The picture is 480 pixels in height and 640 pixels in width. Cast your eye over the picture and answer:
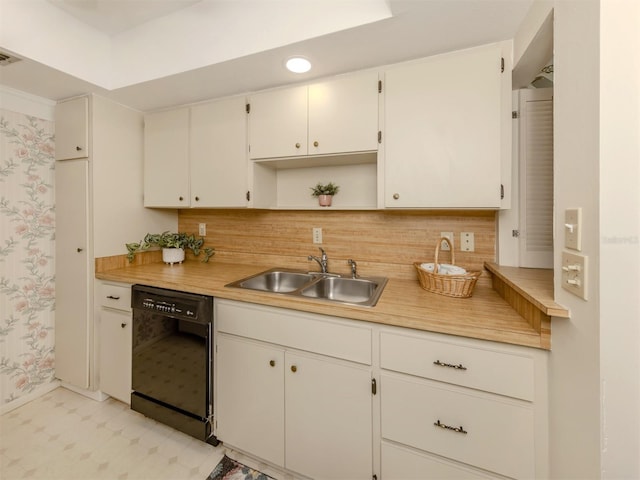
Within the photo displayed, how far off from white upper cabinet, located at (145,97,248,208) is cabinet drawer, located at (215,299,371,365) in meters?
0.79

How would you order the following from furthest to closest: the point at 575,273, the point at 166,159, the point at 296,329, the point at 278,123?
1. the point at 166,159
2. the point at 278,123
3. the point at 296,329
4. the point at 575,273

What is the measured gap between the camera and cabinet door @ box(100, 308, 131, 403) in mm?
1815

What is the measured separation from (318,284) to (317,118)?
1037 millimetres

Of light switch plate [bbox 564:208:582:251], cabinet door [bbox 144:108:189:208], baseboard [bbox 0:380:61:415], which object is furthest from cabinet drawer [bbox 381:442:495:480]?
baseboard [bbox 0:380:61:415]

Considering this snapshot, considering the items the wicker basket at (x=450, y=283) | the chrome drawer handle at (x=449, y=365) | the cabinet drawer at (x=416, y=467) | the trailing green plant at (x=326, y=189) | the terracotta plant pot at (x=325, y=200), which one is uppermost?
the trailing green plant at (x=326, y=189)

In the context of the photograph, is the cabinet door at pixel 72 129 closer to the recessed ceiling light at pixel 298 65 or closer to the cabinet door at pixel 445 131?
the recessed ceiling light at pixel 298 65

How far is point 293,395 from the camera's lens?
1.32m

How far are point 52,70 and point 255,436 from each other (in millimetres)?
2382

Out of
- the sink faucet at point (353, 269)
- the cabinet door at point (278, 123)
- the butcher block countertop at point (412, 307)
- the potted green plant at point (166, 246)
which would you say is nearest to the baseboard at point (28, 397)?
the butcher block countertop at point (412, 307)

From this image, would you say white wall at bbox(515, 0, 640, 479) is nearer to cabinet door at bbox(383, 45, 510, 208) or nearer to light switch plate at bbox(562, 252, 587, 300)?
light switch plate at bbox(562, 252, 587, 300)

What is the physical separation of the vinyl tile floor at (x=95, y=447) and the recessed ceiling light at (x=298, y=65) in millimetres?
2199

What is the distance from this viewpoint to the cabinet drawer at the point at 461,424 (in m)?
0.99

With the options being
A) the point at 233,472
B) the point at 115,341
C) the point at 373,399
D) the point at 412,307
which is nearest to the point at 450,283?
the point at 412,307

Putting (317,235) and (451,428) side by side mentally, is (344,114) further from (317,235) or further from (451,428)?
(451,428)
